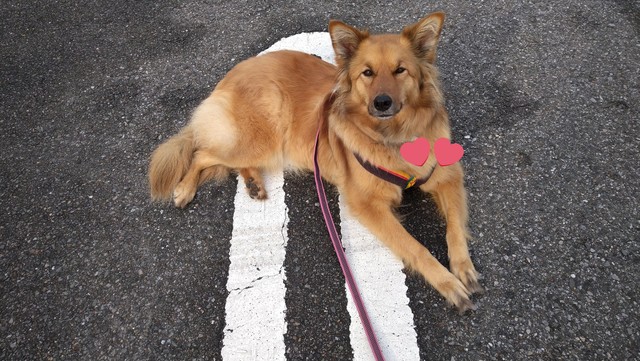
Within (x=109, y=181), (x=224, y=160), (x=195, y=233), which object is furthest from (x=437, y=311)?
(x=109, y=181)

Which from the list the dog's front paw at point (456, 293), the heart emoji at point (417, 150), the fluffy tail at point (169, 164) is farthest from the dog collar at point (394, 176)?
the fluffy tail at point (169, 164)

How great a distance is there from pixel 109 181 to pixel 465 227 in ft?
8.75

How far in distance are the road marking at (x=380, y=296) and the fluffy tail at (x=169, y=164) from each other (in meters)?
1.33

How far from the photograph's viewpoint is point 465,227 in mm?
2812

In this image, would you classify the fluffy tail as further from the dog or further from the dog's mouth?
the dog's mouth

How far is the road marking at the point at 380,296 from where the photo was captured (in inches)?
93.0

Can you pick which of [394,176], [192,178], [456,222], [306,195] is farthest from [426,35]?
[192,178]

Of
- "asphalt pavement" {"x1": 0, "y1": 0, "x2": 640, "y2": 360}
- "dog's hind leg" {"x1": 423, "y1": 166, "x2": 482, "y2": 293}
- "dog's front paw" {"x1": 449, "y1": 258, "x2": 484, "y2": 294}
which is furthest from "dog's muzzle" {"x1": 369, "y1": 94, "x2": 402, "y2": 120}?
"dog's front paw" {"x1": 449, "y1": 258, "x2": 484, "y2": 294}

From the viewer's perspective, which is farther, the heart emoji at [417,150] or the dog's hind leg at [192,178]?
the dog's hind leg at [192,178]

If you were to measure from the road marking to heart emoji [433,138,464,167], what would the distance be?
2.22 feet

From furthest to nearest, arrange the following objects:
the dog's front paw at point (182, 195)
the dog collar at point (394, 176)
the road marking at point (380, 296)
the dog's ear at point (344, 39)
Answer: the dog's front paw at point (182, 195), the dog collar at point (394, 176), the dog's ear at point (344, 39), the road marking at point (380, 296)

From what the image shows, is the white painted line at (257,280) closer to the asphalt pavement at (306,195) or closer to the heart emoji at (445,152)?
the asphalt pavement at (306,195)

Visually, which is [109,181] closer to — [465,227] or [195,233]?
[195,233]

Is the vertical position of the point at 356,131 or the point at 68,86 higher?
the point at 356,131
